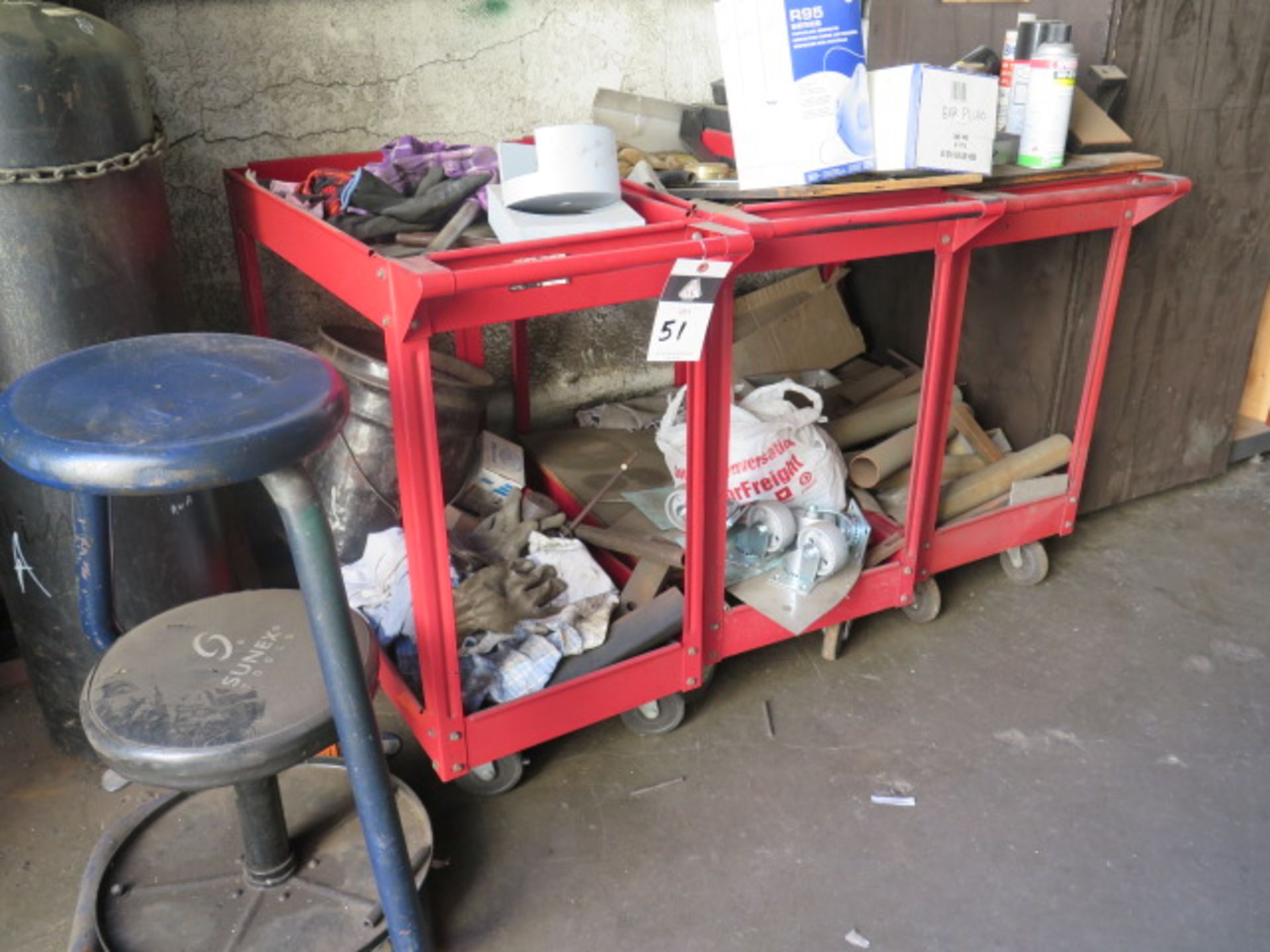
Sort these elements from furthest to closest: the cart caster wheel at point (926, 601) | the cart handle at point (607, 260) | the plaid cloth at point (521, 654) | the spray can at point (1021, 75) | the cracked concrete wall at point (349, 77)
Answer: the cart caster wheel at point (926, 601) < the cracked concrete wall at point (349, 77) < the spray can at point (1021, 75) < the plaid cloth at point (521, 654) < the cart handle at point (607, 260)

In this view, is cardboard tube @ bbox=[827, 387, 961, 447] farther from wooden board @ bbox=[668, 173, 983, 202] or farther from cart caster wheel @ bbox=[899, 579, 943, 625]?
wooden board @ bbox=[668, 173, 983, 202]

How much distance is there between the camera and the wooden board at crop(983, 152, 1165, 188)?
2164mm

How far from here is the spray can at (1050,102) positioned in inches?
83.3

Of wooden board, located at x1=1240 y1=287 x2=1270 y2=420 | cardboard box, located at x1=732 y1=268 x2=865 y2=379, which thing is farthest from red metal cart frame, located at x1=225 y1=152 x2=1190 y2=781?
wooden board, located at x1=1240 y1=287 x2=1270 y2=420

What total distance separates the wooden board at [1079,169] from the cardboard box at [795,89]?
1.28ft

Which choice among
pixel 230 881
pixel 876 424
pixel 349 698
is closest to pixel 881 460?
pixel 876 424

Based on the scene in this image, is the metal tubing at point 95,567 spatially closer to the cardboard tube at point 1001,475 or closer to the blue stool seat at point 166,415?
the blue stool seat at point 166,415

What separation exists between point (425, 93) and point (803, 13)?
3.96ft

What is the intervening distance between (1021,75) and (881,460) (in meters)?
0.92

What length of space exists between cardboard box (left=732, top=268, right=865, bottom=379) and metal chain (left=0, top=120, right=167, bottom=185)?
1.74m

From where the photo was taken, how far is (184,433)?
3.85 feet

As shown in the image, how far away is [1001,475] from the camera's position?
2.64 meters

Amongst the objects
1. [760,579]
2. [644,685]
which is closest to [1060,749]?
[760,579]

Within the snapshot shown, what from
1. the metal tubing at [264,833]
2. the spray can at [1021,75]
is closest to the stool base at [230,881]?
the metal tubing at [264,833]
